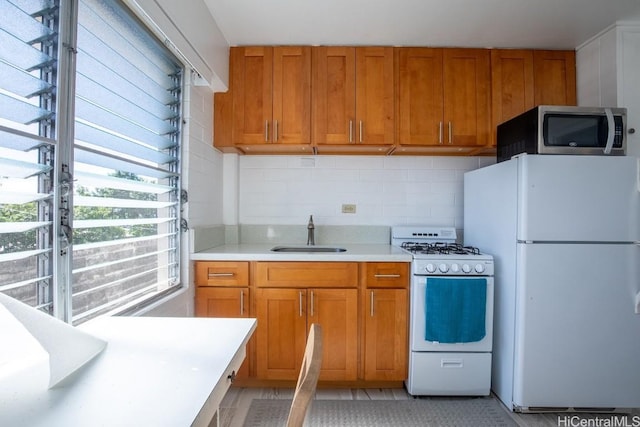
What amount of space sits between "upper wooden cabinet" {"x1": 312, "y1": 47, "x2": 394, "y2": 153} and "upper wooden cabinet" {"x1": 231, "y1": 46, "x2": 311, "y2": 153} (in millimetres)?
86

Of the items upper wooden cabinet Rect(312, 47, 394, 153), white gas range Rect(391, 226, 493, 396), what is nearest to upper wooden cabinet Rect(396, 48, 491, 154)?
upper wooden cabinet Rect(312, 47, 394, 153)

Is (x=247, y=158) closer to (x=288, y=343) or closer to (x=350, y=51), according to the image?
(x=350, y=51)

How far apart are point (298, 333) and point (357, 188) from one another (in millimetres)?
1289

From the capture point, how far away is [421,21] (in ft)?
6.85

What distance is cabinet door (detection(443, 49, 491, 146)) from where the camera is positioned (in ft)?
7.72

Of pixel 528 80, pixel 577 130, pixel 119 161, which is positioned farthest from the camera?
pixel 528 80

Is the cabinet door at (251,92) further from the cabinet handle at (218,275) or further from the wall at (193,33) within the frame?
the cabinet handle at (218,275)

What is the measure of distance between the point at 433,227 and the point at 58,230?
7.91ft

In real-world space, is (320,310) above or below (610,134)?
below

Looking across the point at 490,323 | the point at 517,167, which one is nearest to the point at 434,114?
the point at 517,167

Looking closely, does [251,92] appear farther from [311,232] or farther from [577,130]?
[577,130]

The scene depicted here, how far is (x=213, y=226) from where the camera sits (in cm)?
242

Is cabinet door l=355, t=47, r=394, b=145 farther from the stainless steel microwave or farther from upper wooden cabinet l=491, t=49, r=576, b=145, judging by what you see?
the stainless steel microwave

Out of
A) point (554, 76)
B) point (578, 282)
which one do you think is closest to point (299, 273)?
point (578, 282)
